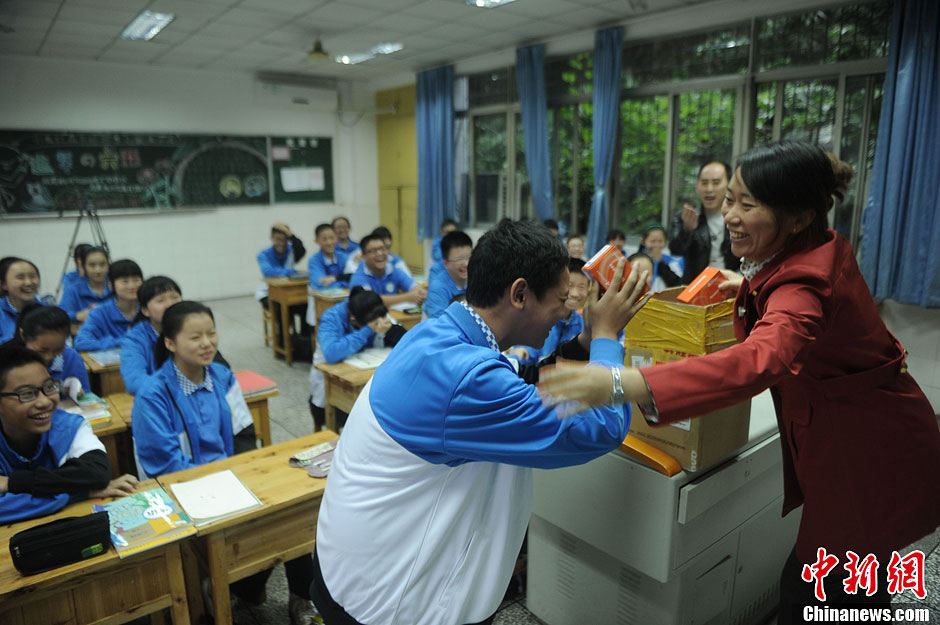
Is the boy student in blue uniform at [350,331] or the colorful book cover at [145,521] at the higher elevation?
the boy student in blue uniform at [350,331]

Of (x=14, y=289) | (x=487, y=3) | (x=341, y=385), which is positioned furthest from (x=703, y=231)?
(x=14, y=289)

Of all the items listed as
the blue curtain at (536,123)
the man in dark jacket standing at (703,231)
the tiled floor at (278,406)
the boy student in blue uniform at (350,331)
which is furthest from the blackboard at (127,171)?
the man in dark jacket standing at (703,231)

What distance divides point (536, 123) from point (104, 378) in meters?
5.00

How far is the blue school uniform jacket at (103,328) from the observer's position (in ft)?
11.4

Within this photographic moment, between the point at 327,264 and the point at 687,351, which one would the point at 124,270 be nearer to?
the point at 327,264

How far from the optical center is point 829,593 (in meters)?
1.20

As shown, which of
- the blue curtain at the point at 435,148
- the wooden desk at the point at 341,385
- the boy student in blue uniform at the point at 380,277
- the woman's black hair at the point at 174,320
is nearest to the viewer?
the woman's black hair at the point at 174,320

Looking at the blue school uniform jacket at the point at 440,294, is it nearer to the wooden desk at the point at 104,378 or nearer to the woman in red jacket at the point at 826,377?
the wooden desk at the point at 104,378

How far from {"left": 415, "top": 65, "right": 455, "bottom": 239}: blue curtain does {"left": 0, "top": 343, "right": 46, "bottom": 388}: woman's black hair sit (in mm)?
6271

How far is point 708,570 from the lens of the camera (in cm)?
169

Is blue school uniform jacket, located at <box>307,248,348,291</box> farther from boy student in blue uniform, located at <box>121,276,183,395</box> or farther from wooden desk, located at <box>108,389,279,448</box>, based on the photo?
wooden desk, located at <box>108,389,279,448</box>

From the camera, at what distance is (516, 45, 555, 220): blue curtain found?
6434mm

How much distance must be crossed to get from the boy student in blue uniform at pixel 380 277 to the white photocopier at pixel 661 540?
2710 millimetres

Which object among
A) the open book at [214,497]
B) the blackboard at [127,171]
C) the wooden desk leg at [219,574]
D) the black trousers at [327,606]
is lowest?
the wooden desk leg at [219,574]
